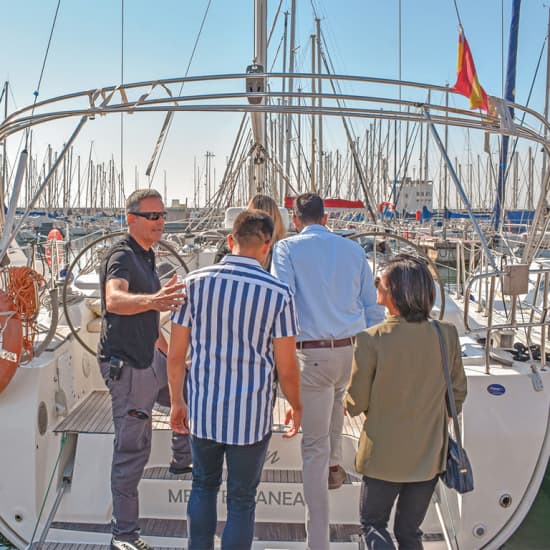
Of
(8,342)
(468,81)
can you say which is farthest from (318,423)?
(468,81)

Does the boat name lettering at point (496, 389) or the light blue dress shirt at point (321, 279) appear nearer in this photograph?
the light blue dress shirt at point (321, 279)

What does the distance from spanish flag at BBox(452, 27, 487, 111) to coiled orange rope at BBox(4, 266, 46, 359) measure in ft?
9.51

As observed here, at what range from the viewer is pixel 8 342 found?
3.15 metres

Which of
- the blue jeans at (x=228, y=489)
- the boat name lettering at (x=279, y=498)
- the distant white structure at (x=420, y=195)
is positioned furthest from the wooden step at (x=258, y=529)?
the distant white structure at (x=420, y=195)

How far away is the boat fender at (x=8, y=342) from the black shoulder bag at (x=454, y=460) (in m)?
2.45

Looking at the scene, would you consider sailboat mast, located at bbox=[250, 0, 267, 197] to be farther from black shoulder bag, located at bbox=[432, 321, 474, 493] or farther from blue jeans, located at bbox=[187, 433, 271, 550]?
blue jeans, located at bbox=[187, 433, 271, 550]

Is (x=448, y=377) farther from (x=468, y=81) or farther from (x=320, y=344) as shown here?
(x=468, y=81)

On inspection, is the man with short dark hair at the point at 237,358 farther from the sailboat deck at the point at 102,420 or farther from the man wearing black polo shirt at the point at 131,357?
the sailboat deck at the point at 102,420

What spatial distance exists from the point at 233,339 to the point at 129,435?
95 centimetres

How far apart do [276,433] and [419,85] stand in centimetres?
241

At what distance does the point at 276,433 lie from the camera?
324 centimetres

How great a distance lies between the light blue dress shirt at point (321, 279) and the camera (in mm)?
2502

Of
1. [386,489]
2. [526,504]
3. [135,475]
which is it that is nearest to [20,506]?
[135,475]

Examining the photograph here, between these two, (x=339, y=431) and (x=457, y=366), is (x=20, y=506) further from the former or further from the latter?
(x=457, y=366)
